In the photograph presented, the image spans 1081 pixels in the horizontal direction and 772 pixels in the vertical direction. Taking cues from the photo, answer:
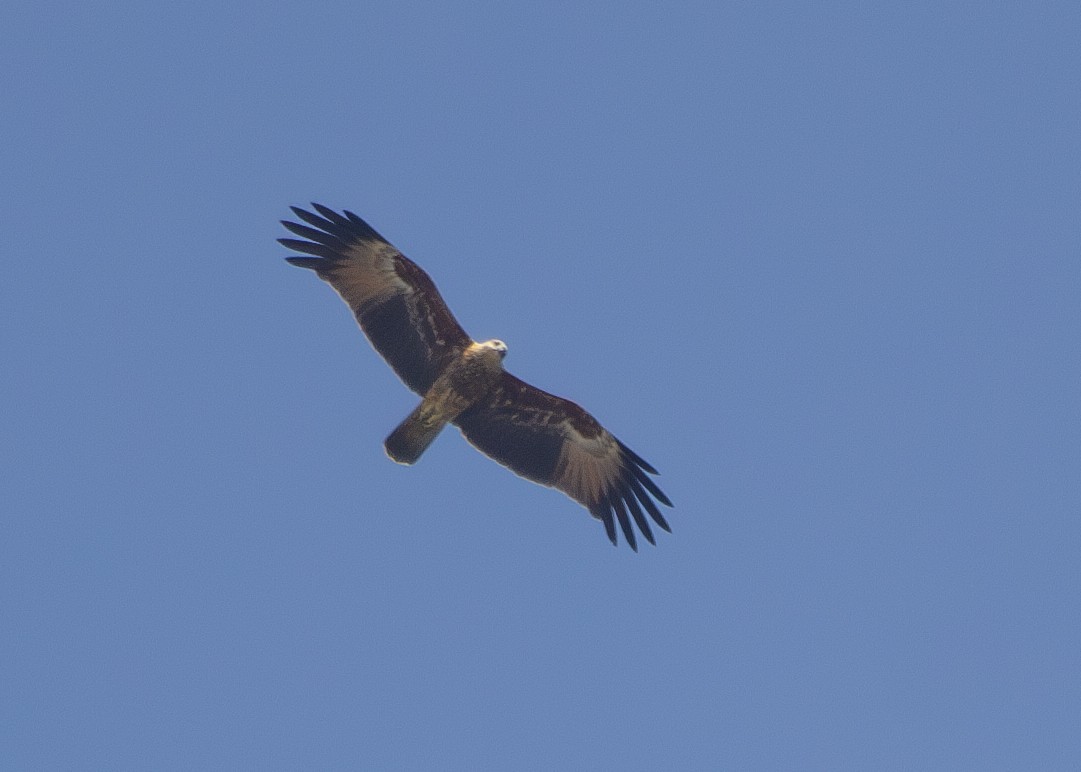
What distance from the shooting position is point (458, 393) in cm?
1902

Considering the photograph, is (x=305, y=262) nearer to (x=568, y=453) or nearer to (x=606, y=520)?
(x=568, y=453)

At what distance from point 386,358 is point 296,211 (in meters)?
2.27

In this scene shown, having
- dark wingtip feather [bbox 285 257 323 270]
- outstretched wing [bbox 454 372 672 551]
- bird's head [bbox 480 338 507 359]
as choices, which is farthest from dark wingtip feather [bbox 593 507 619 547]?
dark wingtip feather [bbox 285 257 323 270]

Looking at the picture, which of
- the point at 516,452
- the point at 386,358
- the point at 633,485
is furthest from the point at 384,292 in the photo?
the point at 633,485

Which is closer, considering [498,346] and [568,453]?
[498,346]

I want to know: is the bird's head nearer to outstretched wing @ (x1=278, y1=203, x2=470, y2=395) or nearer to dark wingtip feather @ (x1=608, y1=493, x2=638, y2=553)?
outstretched wing @ (x1=278, y1=203, x2=470, y2=395)

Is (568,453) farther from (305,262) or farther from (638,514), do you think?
(305,262)

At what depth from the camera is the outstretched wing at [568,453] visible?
19.6 metres

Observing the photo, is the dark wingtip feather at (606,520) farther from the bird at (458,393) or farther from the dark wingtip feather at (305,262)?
the dark wingtip feather at (305,262)

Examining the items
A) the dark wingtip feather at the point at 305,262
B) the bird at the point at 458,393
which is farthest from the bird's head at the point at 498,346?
the dark wingtip feather at the point at 305,262

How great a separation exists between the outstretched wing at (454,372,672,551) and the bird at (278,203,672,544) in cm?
1

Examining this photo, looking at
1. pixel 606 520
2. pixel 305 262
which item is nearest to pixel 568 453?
pixel 606 520

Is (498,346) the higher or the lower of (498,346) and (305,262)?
the higher

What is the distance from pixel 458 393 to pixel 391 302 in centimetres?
145
